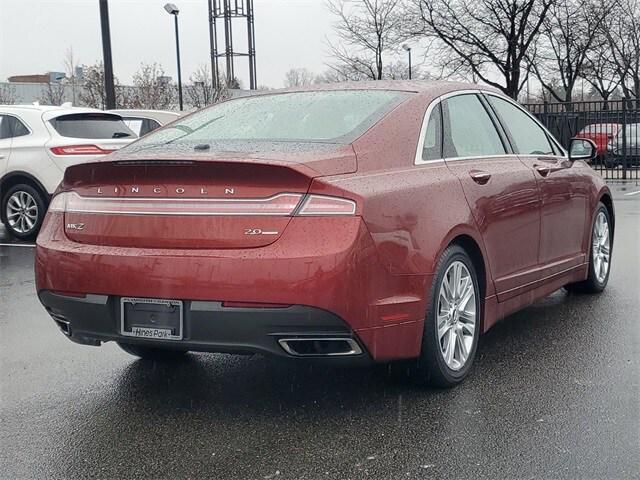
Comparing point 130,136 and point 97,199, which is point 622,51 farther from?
point 97,199

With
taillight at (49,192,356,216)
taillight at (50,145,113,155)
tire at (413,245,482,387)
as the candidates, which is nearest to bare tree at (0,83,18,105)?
taillight at (50,145,113,155)

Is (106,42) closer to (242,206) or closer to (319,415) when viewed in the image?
(242,206)

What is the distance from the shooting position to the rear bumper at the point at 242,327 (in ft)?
10.6

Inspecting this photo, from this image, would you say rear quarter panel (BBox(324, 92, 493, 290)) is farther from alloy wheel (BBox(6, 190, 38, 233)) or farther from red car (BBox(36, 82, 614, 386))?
alloy wheel (BBox(6, 190, 38, 233))

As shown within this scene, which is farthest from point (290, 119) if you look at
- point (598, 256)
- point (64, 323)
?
point (598, 256)

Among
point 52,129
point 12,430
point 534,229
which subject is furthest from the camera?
point 52,129

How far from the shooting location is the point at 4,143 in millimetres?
10023

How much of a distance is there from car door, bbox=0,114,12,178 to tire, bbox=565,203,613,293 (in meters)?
7.00

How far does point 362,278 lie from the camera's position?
10.8ft

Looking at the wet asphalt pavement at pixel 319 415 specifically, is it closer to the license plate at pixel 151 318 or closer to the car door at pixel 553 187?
the license plate at pixel 151 318

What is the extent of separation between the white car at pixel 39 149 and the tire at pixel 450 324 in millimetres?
6458

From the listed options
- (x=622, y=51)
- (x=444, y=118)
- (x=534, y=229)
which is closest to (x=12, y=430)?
(x=444, y=118)

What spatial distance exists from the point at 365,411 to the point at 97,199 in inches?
61.1

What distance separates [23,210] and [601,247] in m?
6.95
